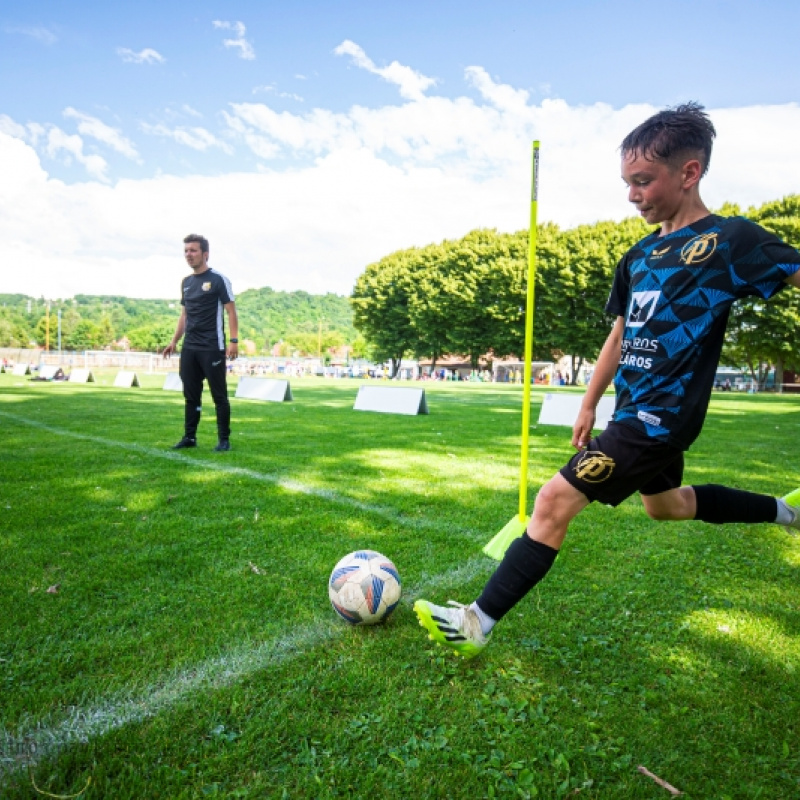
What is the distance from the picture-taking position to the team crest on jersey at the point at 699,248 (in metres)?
2.34

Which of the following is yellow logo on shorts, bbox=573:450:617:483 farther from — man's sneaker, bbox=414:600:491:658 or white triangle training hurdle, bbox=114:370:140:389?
white triangle training hurdle, bbox=114:370:140:389

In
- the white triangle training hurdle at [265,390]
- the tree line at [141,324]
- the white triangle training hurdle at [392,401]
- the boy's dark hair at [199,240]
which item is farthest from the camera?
the tree line at [141,324]

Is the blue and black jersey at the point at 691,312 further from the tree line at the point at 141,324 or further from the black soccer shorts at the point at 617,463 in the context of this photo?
the tree line at the point at 141,324

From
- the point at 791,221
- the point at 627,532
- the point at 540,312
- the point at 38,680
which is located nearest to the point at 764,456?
the point at 627,532

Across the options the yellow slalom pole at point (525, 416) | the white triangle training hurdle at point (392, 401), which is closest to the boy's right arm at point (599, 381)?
the yellow slalom pole at point (525, 416)

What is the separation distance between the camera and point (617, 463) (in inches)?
90.7

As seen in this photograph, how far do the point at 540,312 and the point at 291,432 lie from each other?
3960cm

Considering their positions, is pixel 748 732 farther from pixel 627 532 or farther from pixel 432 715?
pixel 627 532

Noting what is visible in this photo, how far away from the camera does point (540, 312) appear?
4631cm

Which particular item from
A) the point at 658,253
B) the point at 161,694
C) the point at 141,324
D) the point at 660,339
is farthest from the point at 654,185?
the point at 141,324

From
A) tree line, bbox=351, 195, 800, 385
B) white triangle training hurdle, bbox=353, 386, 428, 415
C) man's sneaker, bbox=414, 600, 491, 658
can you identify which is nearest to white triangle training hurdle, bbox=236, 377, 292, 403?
white triangle training hurdle, bbox=353, 386, 428, 415

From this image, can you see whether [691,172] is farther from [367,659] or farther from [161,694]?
[161,694]

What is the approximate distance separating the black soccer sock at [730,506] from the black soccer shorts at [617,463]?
0.81 metres

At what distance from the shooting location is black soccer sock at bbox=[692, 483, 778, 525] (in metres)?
3.00
